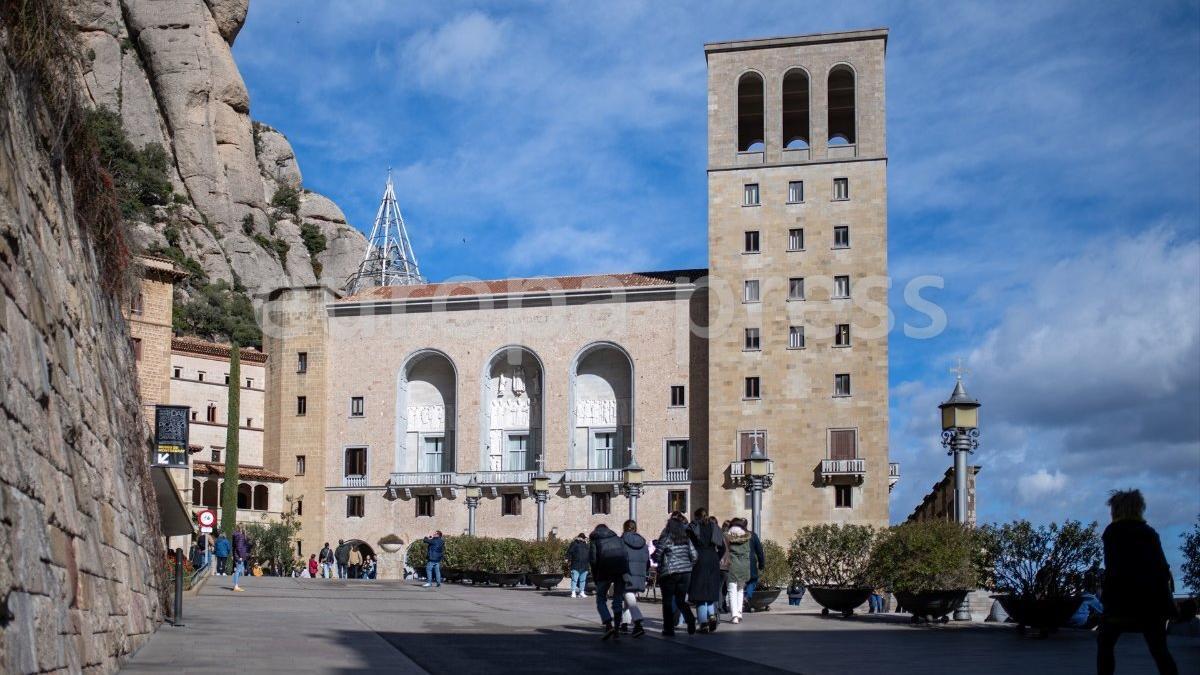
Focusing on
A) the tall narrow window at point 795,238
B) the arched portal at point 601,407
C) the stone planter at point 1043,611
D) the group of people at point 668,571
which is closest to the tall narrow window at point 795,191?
the tall narrow window at point 795,238

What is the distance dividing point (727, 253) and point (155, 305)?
23.1 metres

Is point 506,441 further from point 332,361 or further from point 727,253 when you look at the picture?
point 727,253

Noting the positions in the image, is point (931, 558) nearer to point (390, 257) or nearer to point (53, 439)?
point (53, 439)

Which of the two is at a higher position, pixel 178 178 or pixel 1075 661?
pixel 178 178

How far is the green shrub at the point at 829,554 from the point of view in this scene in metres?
22.1

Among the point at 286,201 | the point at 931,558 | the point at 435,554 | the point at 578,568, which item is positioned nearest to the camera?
the point at 931,558

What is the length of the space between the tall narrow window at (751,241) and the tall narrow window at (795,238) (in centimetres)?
139

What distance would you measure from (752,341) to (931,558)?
38.1m

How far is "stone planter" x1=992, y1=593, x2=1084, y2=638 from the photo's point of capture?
15.7 m

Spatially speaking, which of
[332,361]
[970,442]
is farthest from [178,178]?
[970,442]

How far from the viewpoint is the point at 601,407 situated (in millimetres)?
59812

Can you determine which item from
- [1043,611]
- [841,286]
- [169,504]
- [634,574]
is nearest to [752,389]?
[841,286]

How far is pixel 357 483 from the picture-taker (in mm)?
60562

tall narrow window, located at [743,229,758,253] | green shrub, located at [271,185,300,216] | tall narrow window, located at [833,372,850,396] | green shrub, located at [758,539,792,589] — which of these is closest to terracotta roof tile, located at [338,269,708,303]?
tall narrow window, located at [743,229,758,253]
